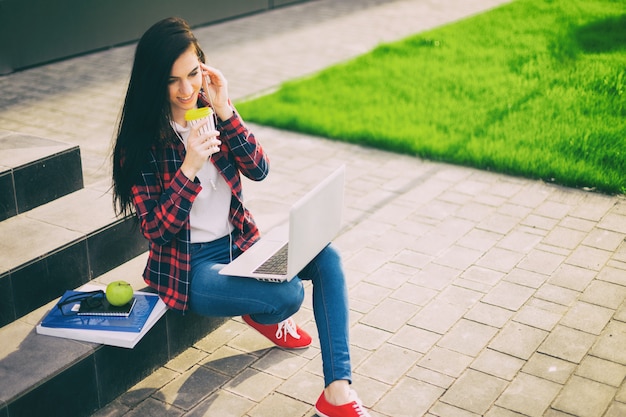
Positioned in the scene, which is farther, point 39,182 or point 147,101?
point 39,182

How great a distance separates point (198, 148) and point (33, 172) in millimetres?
1448

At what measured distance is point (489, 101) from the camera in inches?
301

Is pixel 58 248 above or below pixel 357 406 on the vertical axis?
above

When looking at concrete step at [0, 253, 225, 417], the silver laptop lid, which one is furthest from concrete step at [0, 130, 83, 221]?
the silver laptop lid

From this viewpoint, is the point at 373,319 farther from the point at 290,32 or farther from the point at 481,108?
the point at 290,32

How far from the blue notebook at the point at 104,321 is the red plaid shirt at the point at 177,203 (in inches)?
4.7

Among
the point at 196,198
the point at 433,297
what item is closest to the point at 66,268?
the point at 196,198

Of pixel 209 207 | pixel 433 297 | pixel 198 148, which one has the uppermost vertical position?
pixel 198 148

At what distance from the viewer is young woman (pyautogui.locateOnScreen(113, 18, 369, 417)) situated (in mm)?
3354

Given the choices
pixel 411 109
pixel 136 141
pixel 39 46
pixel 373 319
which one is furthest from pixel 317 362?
pixel 39 46

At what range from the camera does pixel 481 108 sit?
748cm

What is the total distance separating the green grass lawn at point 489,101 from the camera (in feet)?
21.1

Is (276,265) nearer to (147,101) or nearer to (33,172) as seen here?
(147,101)

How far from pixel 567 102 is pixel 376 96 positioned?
1.87 metres
